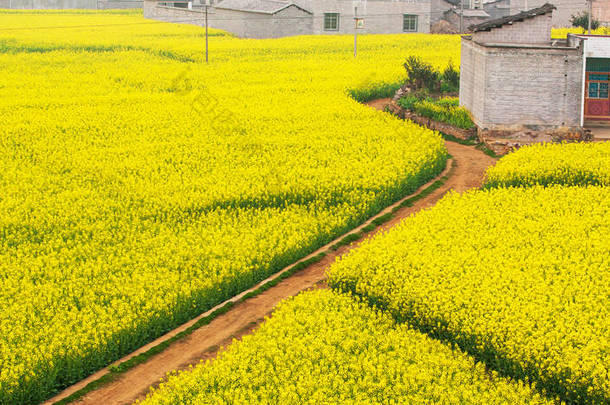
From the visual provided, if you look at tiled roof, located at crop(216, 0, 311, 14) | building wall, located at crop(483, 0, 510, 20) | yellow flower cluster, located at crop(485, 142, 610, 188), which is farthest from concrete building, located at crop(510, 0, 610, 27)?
yellow flower cluster, located at crop(485, 142, 610, 188)

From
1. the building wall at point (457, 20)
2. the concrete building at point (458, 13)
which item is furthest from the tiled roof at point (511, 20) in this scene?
the building wall at point (457, 20)

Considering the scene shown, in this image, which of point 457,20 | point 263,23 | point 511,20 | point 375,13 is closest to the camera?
point 511,20

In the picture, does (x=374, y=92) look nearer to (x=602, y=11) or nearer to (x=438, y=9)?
(x=602, y=11)

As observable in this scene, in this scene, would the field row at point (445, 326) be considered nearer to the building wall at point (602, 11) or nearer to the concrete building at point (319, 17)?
the building wall at point (602, 11)

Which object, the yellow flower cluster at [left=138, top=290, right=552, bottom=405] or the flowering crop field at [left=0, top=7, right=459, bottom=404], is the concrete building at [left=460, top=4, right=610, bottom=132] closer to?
the flowering crop field at [left=0, top=7, right=459, bottom=404]

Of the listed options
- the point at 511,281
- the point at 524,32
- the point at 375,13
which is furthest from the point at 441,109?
the point at 375,13

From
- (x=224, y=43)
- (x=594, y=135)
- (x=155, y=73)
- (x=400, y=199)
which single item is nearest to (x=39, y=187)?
(x=400, y=199)
